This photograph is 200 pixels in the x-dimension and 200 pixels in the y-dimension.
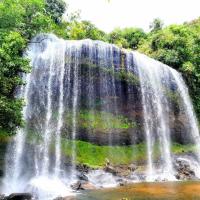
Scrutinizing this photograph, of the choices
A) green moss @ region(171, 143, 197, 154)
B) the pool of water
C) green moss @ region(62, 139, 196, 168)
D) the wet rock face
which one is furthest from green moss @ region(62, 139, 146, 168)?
the pool of water

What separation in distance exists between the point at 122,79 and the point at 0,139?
9067 mm

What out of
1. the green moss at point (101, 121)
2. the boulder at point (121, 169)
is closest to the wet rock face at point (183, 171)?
the boulder at point (121, 169)

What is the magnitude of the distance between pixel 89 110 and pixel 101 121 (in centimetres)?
97

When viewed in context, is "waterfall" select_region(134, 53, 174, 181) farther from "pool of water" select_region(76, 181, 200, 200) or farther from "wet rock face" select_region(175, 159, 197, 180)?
"pool of water" select_region(76, 181, 200, 200)

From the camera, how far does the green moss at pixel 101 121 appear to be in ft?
74.3

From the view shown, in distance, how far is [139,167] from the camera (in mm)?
22375

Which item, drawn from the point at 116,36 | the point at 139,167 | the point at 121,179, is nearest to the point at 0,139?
the point at 121,179

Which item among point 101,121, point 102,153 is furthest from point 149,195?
point 101,121

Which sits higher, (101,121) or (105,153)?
(101,121)

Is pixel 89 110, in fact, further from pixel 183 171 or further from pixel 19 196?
pixel 19 196

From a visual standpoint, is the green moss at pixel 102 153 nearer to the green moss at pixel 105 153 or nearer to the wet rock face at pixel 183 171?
the green moss at pixel 105 153

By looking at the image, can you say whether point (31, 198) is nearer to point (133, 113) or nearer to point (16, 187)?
point (16, 187)

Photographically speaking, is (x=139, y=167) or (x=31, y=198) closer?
(x=31, y=198)

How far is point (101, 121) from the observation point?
23281 mm
